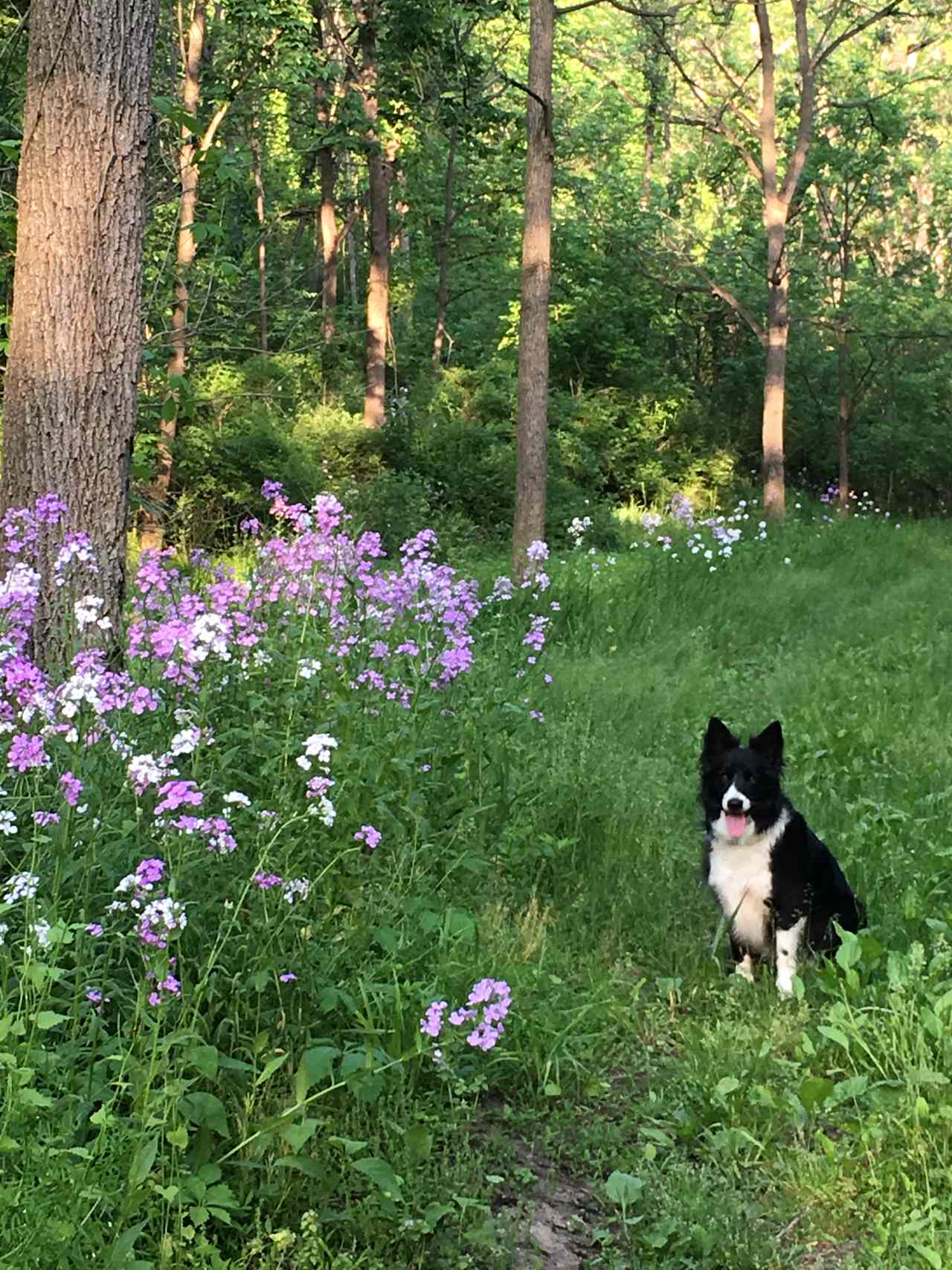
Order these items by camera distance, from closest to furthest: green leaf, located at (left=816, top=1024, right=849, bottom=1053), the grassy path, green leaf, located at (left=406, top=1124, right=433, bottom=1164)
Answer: green leaf, located at (left=406, top=1124, right=433, bottom=1164) → the grassy path → green leaf, located at (left=816, top=1024, right=849, bottom=1053)

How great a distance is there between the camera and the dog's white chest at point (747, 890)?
4160 millimetres

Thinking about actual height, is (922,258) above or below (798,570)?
above

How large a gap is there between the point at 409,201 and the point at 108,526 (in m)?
18.7

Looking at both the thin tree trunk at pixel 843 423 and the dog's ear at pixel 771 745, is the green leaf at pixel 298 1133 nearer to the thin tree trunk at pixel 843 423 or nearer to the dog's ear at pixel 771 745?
the dog's ear at pixel 771 745

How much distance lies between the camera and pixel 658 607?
10.4 meters

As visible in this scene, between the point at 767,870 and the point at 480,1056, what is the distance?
4.88 ft

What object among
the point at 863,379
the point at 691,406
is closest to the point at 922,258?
the point at 863,379

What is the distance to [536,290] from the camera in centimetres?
1080

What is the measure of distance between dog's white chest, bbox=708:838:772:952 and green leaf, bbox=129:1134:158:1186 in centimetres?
254

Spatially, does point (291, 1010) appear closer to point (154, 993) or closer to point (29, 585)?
point (154, 993)

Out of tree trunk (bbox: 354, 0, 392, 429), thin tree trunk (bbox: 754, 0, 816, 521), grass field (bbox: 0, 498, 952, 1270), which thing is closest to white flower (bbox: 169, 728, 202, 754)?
grass field (bbox: 0, 498, 952, 1270)

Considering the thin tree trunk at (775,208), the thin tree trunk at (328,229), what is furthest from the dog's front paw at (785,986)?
the thin tree trunk at (328,229)

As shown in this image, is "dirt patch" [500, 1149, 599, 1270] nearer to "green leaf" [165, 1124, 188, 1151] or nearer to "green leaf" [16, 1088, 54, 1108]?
"green leaf" [165, 1124, 188, 1151]

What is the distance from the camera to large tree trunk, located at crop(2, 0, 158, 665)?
4398 millimetres
